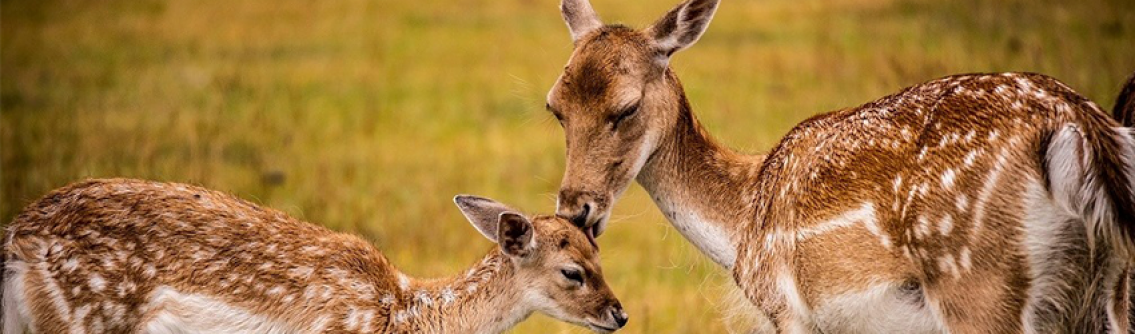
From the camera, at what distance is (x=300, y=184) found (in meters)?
11.8

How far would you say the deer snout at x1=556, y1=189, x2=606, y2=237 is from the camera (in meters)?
6.41

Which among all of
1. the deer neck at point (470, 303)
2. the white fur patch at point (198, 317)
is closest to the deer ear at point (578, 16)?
the deer neck at point (470, 303)

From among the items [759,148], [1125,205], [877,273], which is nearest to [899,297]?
[877,273]

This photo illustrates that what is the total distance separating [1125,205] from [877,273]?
84cm

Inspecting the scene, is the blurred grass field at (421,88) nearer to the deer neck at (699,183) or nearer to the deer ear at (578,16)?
the deer neck at (699,183)

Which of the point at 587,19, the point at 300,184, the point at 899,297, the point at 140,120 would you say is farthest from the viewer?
the point at 140,120

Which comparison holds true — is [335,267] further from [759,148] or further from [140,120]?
[140,120]

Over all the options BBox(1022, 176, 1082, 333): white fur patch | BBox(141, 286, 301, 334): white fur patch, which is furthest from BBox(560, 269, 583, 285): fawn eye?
BBox(1022, 176, 1082, 333): white fur patch

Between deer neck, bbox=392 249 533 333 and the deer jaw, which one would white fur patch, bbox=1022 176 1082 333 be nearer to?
the deer jaw

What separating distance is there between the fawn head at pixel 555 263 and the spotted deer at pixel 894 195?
0.14 metres

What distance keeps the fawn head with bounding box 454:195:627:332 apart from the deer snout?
0.30 ft

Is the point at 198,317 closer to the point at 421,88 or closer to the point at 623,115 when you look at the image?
the point at 623,115

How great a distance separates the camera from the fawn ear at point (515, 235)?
6637 mm

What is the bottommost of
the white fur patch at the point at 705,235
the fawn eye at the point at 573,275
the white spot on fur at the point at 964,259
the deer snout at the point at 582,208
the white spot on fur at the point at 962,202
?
the fawn eye at the point at 573,275
